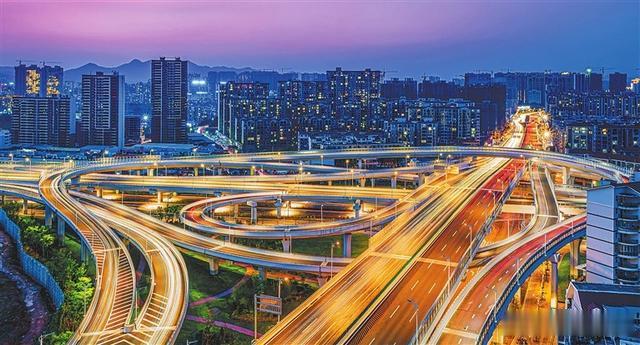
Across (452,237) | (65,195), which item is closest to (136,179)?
(65,195)

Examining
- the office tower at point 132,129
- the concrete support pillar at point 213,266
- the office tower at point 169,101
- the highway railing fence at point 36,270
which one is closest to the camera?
the highway railing fence at point 36,270

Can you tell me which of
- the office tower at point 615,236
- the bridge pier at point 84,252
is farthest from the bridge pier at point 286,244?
the office tower at point 615,236

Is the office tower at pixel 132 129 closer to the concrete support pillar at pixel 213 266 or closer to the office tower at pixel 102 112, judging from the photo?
the office tower at pixel 102 112

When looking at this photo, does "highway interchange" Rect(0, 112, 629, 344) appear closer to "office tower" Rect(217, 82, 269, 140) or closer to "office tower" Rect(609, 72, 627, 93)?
"office tower" Rect(217, 82, 269, 140)

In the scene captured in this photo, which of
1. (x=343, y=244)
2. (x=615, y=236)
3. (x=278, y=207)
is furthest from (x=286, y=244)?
(x=615, y=236)

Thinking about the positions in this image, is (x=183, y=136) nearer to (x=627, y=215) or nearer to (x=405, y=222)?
(x=405, y=222)

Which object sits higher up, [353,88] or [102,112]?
[353,88]

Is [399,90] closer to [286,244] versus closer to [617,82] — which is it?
[617,82]
